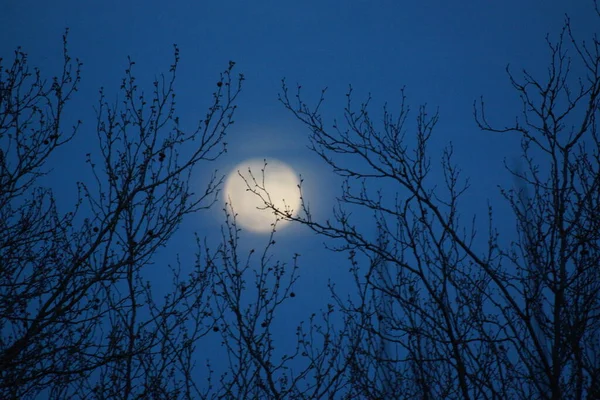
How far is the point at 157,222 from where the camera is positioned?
4.60 meters

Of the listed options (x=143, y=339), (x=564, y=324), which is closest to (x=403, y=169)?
(x=564, y=324)

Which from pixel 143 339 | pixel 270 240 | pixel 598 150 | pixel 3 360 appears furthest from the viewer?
pixel 143 339

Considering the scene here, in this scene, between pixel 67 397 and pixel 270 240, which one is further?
pixel 67 397

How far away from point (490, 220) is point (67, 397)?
19.6ft

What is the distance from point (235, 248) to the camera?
595 cm

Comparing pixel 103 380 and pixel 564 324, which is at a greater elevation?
pixel 103 380

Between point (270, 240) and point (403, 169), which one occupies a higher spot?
point (270, 240)

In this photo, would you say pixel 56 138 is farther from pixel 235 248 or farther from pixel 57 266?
pixel 235 248

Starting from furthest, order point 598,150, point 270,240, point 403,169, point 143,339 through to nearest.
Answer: point 143,339
point 270,240
point 403,169
point 598,150

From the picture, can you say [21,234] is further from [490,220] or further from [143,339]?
[490,220]

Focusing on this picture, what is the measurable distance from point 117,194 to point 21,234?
112cm

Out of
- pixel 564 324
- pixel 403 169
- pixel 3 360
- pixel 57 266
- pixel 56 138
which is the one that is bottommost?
pixel 3 360

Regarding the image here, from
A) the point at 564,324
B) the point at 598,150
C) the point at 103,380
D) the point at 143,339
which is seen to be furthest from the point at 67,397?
the point at 598,150

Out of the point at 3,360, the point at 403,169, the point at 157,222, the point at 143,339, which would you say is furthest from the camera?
the point at 143,339
